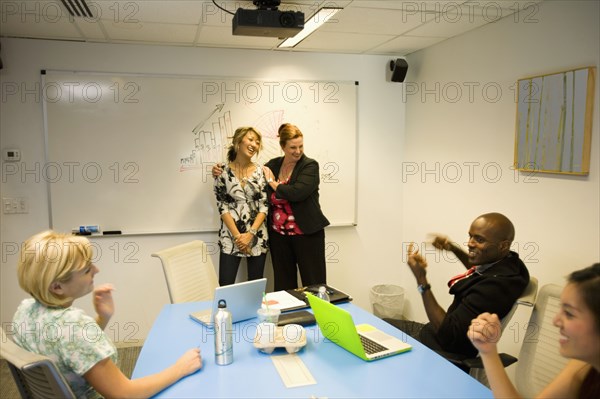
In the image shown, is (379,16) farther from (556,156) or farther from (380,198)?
(380,198)

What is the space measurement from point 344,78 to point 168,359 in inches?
119

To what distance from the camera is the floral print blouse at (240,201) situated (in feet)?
11.5

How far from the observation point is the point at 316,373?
5.49 feet

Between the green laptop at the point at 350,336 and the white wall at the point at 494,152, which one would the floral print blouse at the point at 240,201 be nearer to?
the white wall at the point at 494,152

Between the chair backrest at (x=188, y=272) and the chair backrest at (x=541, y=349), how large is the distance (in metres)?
1.78

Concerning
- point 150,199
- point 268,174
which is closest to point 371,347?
point 268,174

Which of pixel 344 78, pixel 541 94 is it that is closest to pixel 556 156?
pixel 541 94

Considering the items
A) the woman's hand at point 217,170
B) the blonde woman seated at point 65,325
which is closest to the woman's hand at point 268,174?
the woman's hand at point 217,170

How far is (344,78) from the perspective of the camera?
4109 mm

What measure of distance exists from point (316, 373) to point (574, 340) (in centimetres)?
86

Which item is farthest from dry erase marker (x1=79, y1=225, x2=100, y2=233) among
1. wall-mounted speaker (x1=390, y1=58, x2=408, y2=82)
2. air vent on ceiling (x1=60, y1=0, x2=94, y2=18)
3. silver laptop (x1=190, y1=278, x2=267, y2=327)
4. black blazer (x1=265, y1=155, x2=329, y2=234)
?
wall-mounted speaker (x1=390, y1=58, x2=408, y2=82)

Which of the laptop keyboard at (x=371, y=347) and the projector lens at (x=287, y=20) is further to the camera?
the projector lens at (x=287, y=20)

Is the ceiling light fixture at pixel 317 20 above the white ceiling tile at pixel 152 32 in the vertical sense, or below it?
below

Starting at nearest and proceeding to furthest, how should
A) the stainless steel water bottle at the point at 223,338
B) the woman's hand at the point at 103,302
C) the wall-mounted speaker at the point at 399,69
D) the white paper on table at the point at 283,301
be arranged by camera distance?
the stainless steel water bottle at the point at 223,338 → the woman's hand at the point at 103,302 → the white paper on table at the point at 283,301 → the wall-mounted speaker at the point at 399,69
